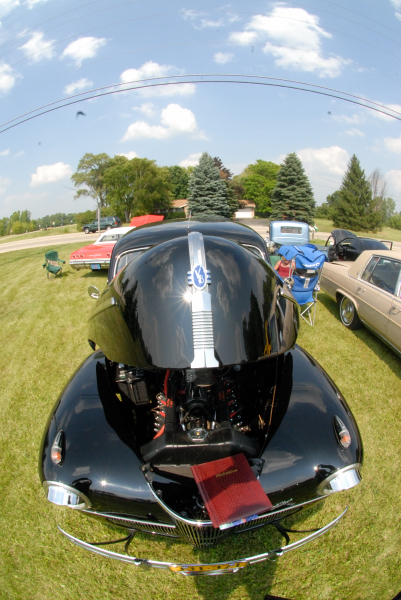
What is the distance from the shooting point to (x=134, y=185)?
41000mm

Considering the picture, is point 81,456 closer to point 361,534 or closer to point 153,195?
point 361,534

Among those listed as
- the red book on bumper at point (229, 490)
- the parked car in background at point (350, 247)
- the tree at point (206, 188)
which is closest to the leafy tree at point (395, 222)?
the tree at point (206, 188)

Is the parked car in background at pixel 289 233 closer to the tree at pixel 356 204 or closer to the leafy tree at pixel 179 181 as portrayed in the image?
the tree at pixel 356 204

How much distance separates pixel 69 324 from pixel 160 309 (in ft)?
17.9

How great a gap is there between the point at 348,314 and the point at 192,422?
4949 millimetres

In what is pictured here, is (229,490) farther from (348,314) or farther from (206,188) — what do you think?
(206,188)

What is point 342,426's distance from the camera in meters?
2.16

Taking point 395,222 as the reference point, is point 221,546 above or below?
below

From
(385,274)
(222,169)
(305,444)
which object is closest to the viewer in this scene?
(305,444)

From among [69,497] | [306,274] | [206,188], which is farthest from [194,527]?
[206,188]

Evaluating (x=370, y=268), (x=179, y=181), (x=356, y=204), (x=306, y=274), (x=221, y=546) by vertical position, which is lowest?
(x=221, y=546)

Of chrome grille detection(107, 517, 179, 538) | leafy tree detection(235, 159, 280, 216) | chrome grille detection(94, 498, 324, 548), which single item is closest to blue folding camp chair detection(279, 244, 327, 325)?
chrome grille detection(94, 498, 324, 548)

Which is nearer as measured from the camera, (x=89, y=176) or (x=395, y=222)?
(x=89, y=176)

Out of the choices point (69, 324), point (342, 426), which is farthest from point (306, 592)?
point (69, 324)
